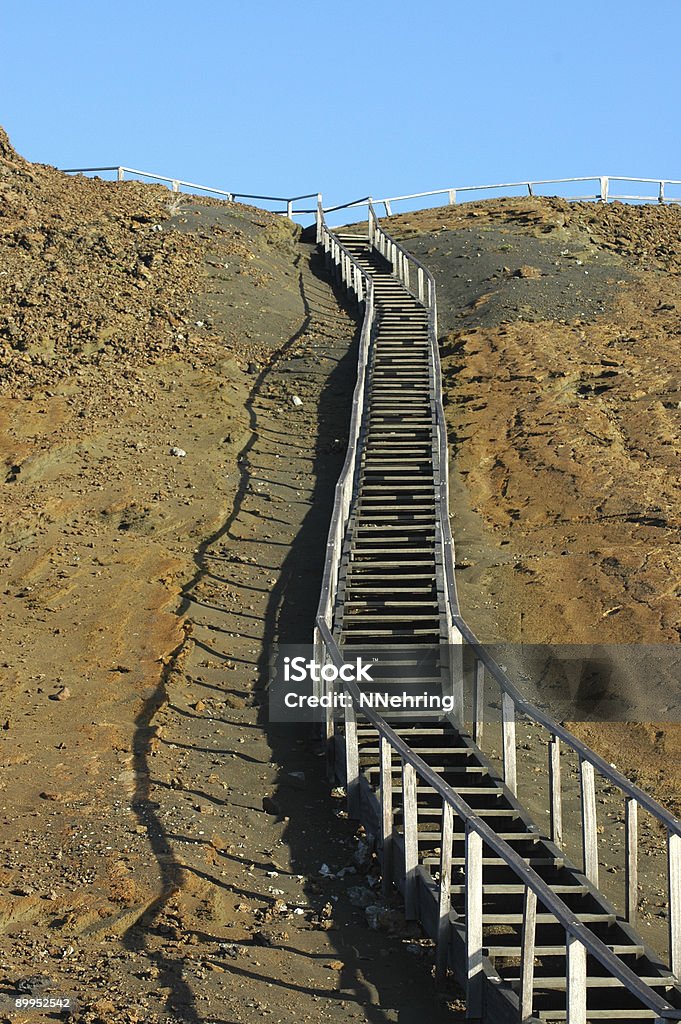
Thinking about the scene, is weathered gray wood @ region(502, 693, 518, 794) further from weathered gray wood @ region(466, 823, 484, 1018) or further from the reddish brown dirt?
weathered gray wood @ region(466, 823, 484, 1018)

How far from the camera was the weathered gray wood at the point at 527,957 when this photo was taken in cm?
891

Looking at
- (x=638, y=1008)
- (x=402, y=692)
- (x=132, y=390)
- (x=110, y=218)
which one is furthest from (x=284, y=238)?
(x=638, y=1008)

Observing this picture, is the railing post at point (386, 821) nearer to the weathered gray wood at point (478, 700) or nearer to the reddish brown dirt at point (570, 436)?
the weathered gray wood at point (478, 700)

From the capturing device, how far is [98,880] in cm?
1112

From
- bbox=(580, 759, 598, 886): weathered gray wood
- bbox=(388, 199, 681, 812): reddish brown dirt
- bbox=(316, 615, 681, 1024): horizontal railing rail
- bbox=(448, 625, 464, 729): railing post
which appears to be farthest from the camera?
bbox=(388, 199, 681, 812): reddish brown dirt

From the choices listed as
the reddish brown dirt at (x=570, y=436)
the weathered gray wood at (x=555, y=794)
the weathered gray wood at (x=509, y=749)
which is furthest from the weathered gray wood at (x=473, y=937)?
the reddish brown dirt at (x=570, y=436)

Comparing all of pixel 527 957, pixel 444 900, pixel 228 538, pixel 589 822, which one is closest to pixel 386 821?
pixel 444 900

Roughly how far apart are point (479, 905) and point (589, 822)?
1.95m

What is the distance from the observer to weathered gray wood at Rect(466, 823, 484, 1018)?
31.3 ft

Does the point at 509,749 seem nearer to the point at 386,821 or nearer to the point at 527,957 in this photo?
the point at 386,821

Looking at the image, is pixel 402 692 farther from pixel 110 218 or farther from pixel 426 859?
pixel 110 218

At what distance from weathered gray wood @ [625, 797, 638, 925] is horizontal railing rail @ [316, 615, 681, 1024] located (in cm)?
64

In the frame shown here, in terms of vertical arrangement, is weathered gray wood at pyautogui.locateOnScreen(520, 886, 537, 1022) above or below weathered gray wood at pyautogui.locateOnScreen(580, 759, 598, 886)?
below

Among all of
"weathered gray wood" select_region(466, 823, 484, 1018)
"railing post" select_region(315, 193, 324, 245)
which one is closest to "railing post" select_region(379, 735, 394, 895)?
"weathered gray wood" select_region(466, 823, 484, 1018)
